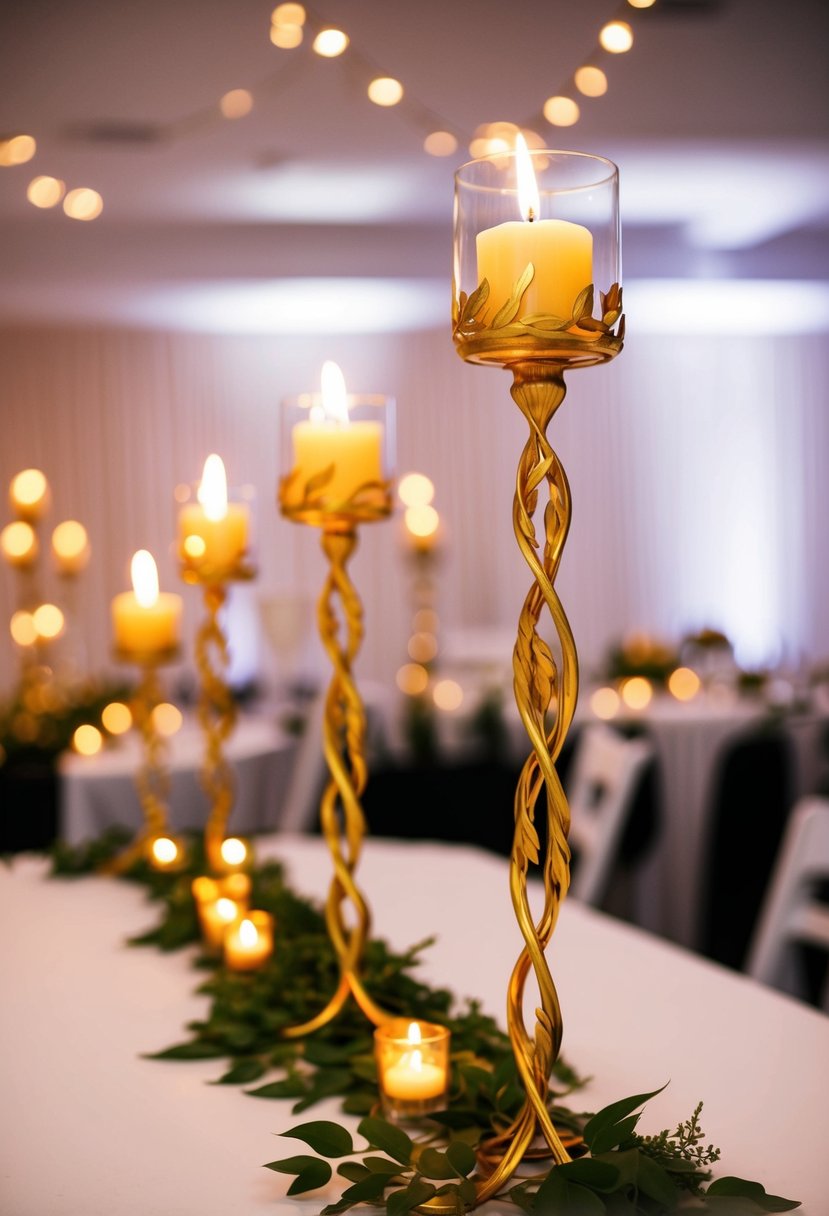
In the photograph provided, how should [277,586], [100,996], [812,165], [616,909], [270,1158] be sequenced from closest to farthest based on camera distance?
[270,1158]
[100,996]
[616,909]
[812,165]
[277,586]

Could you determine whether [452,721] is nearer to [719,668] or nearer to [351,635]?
[719,668]

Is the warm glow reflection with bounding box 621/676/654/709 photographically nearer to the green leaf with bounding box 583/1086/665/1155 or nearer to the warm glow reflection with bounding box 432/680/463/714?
the warm glow reflection with bounding box 432/680/463/714

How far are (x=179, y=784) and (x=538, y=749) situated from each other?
2722 millimetres

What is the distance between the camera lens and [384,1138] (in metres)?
0.90

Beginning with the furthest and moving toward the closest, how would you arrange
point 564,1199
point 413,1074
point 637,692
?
point 637,692 → point 413,1074 → point 564,1199

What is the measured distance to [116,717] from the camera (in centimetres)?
377

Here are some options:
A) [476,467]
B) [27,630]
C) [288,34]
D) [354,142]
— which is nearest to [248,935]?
[288,34]

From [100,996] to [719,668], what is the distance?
4.00 m

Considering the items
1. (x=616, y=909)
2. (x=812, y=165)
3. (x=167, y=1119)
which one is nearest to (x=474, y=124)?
(x=812, y=165)

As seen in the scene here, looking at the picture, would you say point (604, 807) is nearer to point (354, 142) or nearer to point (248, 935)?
point (248, 935)

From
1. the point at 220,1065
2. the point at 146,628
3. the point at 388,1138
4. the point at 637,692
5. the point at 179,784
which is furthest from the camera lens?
the point at 637,692

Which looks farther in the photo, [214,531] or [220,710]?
[220,710]

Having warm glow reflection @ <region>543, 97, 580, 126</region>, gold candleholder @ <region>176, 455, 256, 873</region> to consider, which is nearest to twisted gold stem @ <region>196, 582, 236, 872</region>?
gold candleholder @ <region>176, 455, 256, 873</region>

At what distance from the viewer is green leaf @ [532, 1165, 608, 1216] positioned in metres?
0.78
